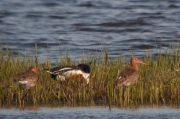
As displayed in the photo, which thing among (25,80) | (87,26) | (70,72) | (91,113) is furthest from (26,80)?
(87,26)

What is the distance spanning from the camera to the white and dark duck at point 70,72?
10.0 meters

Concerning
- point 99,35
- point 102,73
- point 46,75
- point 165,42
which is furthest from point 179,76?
point 99,35

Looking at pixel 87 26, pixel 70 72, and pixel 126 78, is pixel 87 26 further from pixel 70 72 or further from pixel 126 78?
pixel 126 78

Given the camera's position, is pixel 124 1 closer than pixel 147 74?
No

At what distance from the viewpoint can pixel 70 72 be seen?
10.4m

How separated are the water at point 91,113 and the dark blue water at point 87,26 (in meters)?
6.19

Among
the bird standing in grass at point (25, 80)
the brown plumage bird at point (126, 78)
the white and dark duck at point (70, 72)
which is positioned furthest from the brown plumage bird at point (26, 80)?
the brown plumage bird at point (126, 78)

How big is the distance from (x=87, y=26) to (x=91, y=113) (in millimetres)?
13693

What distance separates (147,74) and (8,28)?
1257cm

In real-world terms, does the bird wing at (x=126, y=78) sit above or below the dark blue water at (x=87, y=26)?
below

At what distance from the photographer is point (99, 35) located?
799 inches

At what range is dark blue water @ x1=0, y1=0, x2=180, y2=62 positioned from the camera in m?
17.5

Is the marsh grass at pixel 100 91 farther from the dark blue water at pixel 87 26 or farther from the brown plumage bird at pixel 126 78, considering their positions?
the dark blue water at pixel 87 26

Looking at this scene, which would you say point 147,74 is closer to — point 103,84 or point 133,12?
point 103,84
